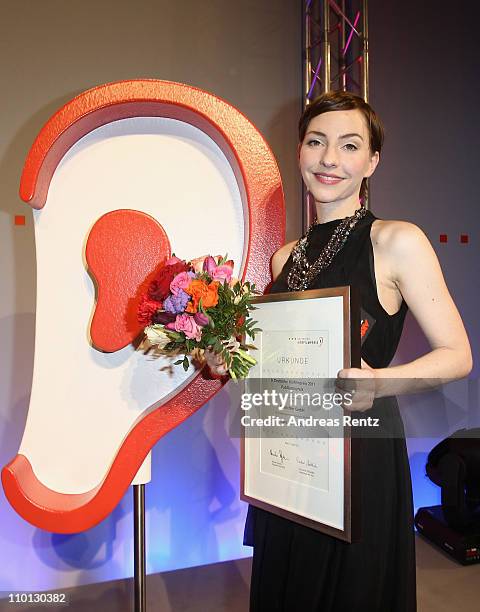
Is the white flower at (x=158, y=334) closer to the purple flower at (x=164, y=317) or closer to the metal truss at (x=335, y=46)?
the purple flower at (x=164, y=317)

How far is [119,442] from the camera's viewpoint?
4.40 feet

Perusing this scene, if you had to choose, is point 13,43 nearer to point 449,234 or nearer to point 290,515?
point 290,515

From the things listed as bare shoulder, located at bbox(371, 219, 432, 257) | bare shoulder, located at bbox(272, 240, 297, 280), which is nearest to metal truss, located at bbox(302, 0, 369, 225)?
bare shoulder, located at bbox(272, 240, 297, 280)

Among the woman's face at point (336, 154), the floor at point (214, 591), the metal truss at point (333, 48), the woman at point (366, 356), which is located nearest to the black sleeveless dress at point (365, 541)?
the woman at point (366, 356)

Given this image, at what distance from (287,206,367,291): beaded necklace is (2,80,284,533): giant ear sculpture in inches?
3.4

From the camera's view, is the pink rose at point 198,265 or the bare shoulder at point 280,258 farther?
the bare shoulder at point 280,258

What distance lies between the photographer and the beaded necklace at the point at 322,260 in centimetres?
126

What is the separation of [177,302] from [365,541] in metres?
0.67

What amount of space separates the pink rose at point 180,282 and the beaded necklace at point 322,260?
336 millimetres

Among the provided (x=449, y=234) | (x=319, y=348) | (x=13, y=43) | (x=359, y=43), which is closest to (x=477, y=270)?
(x=449, y=234)

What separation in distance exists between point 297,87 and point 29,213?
1.58m

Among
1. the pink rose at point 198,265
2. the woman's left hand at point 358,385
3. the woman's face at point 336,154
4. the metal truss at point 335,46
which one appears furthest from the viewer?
the metal truss at point 335,46

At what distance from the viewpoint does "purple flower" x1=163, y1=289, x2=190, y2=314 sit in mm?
1031

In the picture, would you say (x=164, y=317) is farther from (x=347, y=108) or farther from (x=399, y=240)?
(x=347, y=108)
